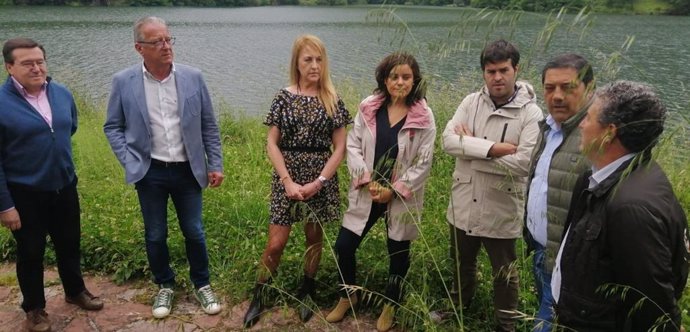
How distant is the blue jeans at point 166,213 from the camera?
9.96ft

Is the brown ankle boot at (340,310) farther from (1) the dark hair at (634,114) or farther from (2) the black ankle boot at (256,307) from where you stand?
(1) the dark hair at (634,114)

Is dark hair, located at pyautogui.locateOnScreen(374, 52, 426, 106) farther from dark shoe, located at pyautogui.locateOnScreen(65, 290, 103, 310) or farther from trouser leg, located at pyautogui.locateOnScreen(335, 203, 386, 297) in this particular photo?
dark shoe, located at pyautogui.locateOnScreen(65, 290, 103, 310)

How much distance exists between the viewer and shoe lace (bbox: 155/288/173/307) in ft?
10.6

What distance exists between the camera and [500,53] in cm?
258

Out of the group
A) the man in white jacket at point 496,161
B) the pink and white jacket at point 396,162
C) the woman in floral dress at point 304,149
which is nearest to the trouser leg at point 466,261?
the man in white jacket at point 496,161

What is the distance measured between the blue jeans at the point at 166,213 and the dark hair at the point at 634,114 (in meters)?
2.36

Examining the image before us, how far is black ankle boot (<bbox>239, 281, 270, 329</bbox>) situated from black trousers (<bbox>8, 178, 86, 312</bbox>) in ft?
3.84

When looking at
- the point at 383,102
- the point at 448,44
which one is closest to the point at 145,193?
the point at 383,102

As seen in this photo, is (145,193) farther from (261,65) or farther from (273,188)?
(261,65)

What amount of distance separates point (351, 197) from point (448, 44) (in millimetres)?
1357

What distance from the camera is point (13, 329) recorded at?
3041mm

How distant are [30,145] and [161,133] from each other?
711 millimetres

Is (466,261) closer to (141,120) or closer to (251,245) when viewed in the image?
(251,245)

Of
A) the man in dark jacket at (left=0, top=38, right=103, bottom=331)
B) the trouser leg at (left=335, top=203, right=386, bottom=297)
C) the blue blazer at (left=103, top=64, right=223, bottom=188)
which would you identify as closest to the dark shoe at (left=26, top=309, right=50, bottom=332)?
the man in dark jacket at (left=0, top=38, right=103, bottom=331)
